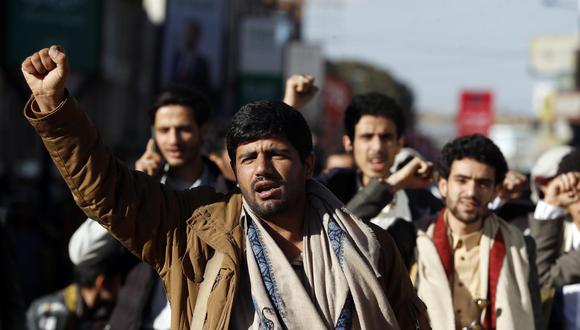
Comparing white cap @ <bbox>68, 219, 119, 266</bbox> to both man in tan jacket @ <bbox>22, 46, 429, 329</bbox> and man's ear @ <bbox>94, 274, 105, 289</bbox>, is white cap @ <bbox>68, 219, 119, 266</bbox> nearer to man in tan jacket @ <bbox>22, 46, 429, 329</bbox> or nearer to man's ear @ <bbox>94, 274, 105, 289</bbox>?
man's ear @ <bbox>94, 274, 105, 289</bbox>

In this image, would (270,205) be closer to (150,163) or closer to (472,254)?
(472,254)

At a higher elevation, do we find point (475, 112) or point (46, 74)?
point (46, 74)

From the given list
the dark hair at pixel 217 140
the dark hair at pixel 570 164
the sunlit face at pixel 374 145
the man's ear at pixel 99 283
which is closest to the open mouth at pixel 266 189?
the sunlit face at pixel 374 145

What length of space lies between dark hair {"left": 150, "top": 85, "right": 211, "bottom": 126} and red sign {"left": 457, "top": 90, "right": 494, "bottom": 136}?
25348mm

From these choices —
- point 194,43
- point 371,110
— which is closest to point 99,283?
point 371,110

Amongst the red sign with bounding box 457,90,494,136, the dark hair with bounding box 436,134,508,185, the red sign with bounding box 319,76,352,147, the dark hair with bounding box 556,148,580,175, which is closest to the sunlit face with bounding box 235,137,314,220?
the dark hair with bounding box 436,134,508,185

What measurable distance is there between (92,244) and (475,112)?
89.1 ft

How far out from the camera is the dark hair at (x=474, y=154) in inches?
226

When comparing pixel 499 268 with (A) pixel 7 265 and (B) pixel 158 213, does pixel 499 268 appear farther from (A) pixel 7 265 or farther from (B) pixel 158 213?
(A) pixel 7 265

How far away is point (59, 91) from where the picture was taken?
13.5 ft

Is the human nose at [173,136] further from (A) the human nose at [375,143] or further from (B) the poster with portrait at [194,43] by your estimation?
(B) the poster with portrait at [194,43]

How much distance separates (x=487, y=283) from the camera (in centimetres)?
557

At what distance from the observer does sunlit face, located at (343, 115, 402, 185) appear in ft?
20.7

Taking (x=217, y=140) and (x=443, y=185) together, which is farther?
(x=217, y=140)
